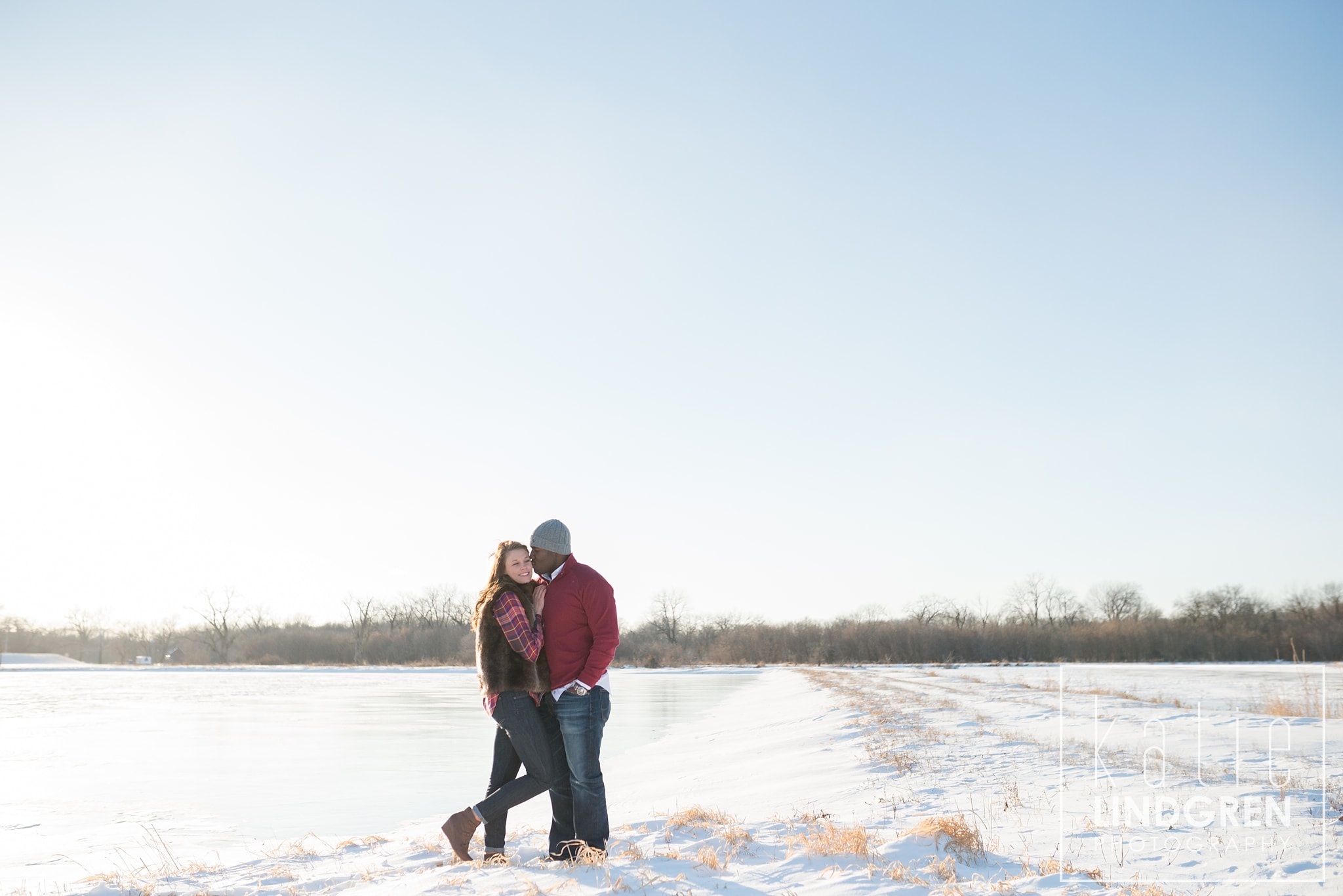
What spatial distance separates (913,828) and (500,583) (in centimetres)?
272

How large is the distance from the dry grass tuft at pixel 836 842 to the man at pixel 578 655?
108cm

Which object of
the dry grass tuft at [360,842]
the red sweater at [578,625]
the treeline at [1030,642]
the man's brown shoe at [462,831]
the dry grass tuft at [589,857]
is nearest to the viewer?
the dry grass tuft at [589,857]

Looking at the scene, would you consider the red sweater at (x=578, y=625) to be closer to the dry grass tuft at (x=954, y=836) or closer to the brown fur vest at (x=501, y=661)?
the brown fur vest at (x=501, y=661)

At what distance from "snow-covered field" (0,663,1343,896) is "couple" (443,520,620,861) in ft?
0.99

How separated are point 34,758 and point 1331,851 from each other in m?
15.0

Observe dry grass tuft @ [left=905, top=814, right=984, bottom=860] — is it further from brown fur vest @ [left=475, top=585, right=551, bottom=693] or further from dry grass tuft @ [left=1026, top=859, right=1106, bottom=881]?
brown fur vest @ [left=475, top=585, right=551, bottom=693]

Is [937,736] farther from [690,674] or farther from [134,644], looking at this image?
[134,644]

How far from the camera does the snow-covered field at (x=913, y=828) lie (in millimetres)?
4129

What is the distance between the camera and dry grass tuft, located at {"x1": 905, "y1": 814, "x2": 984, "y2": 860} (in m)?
4.41

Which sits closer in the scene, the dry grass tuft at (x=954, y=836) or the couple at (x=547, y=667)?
the dry grass tuft at (x=954, y=836)

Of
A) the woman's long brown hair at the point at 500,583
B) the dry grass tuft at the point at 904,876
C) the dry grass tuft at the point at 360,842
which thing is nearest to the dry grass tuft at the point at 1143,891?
the dry grass tuft at the point at 904,876

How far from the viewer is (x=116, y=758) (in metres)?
12.2

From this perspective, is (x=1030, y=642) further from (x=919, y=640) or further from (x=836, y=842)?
(x=836, y=842)

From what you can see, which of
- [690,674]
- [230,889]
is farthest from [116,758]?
[690,674]
